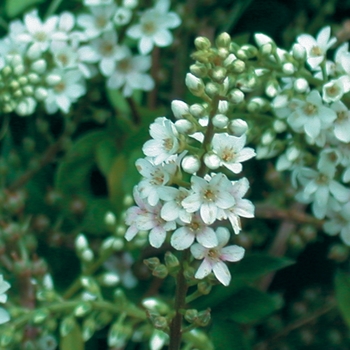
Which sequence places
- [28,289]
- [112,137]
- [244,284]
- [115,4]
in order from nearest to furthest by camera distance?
[244,284] → [28,289] → [115,4] → [112,137]

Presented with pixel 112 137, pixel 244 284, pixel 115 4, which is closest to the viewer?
pixel 244 284

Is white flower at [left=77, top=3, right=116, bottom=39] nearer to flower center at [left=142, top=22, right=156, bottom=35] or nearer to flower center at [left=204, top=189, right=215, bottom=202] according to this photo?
flower center at [left=142, top=22, right=156, bottom=35]

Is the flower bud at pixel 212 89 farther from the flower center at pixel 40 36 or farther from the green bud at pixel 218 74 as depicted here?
the flower center at pixel 40 36

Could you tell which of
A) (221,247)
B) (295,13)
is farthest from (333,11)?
(221,247)

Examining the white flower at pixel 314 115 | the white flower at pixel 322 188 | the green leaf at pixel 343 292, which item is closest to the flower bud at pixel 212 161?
the white flower at pixel 314 115

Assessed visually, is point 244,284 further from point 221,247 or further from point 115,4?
point 115,4

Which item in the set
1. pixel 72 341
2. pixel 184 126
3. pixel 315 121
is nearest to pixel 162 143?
pixel 184 126
